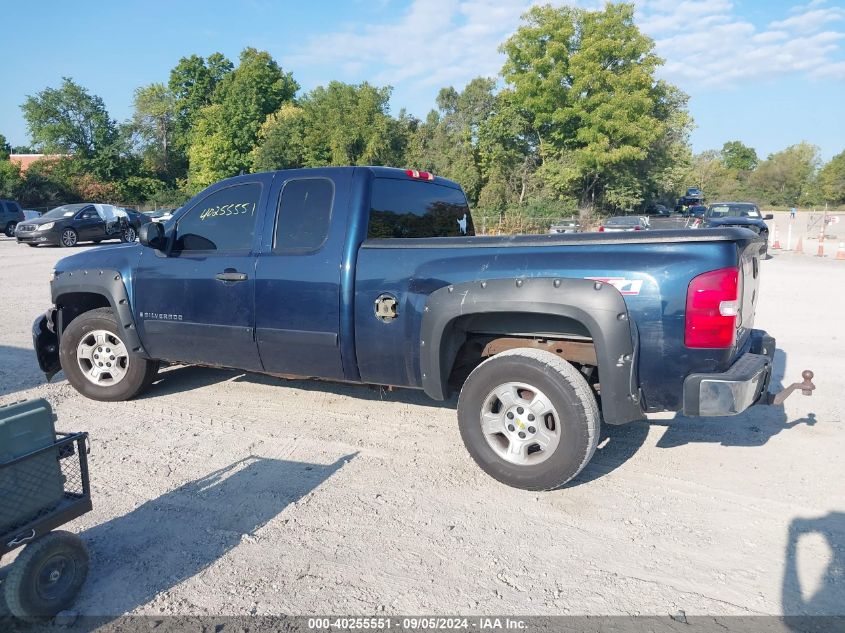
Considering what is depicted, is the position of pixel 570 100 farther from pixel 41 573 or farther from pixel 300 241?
pixel 41 573

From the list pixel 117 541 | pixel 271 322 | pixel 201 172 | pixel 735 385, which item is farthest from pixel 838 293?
pixel 201 172

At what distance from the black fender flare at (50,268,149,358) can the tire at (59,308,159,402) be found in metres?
0.22

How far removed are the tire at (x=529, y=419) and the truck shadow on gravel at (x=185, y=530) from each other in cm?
105

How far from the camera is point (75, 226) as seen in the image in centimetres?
2277

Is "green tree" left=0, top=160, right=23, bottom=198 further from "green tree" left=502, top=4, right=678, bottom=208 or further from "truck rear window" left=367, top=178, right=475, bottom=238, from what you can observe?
"truck rear window" left=367, top=178, right=475, bottom=238

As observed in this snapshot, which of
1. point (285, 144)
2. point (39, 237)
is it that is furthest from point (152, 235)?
point (285, 144)

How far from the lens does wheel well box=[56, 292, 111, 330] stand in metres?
5.75

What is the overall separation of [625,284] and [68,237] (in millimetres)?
23583

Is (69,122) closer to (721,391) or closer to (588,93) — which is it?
(588,93)

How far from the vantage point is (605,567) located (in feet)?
10.3

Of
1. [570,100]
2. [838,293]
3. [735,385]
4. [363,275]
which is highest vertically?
[570,100]

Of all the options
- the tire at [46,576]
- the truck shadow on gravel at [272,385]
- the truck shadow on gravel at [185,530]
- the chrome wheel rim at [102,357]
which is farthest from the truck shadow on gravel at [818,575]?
the chrome wheel rim at [102,357]

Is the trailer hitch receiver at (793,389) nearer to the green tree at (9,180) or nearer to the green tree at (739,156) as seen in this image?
the green tree at (9,180)

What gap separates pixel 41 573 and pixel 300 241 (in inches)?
106
